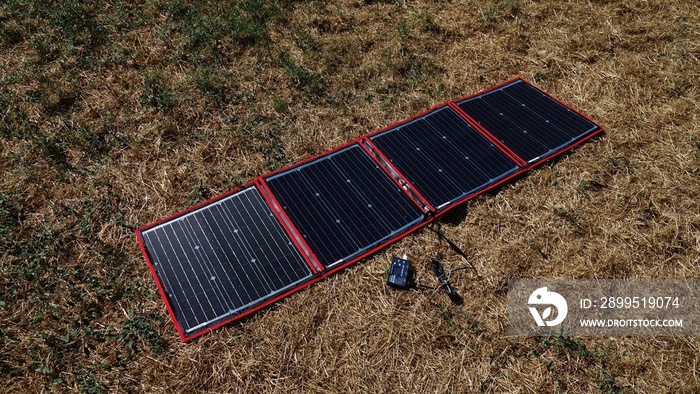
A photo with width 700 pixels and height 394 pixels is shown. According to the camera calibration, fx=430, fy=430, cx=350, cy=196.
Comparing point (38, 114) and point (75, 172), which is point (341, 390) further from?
point (38, 114)

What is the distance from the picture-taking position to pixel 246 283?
19.0ft

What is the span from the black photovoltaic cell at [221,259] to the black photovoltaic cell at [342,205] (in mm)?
382

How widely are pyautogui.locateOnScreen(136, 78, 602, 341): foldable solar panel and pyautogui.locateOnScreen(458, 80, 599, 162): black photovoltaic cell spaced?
0.02m

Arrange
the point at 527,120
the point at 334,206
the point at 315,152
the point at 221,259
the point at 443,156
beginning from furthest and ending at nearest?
the point at 527,120 → the point at 315,152 → the point at 443,156 → the point at 334,206 → the point at 221,259

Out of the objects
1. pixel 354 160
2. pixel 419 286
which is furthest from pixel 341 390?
pixel 354 160

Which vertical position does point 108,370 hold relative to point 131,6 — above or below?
below

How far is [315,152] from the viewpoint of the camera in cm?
750

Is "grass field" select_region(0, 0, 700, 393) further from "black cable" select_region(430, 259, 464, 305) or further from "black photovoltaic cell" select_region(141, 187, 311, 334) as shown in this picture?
"black photovoltaic cell" select_region(141, 187, 311, 334)

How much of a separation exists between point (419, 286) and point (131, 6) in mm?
8885

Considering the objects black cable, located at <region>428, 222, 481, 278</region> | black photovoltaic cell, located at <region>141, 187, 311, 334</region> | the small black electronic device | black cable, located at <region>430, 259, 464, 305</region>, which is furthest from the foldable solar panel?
black cable, located at <region>430, 259, 464, 305</region>

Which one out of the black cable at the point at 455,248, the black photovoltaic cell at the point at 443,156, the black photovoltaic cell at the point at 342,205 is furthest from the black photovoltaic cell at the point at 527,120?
the black photovoltaic cell at the point at 342,205

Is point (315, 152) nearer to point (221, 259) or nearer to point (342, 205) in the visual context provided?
point (342, 205)

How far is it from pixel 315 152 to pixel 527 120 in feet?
13.0

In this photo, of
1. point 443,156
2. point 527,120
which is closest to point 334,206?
point 443,156
